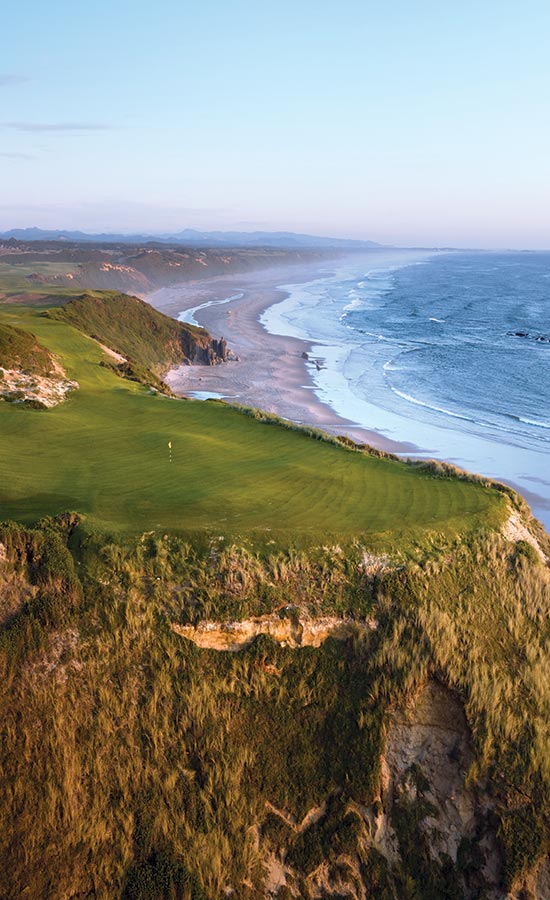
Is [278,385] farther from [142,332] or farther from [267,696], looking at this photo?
[267,696]

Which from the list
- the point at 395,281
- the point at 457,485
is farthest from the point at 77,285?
the point at 457,485

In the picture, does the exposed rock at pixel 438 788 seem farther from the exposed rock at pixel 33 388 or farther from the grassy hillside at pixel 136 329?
the grassy hillside at pixel 136 329

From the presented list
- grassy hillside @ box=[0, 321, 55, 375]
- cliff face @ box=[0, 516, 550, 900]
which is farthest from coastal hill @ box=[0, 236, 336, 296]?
cliff face @ box=[0, 516, 550, 900]

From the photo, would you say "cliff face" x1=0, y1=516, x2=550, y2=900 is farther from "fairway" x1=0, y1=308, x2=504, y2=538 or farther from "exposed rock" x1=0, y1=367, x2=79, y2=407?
"exposed rock" x1=0, y1=367, x2=79, y2=407

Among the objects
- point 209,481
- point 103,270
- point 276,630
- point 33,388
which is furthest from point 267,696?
point 103,270

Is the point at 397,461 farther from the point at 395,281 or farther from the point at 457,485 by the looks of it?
the point at 395,281

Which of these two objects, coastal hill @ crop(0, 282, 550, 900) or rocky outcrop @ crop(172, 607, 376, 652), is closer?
coastal hill @ crop(0, 282, 550, 900)
